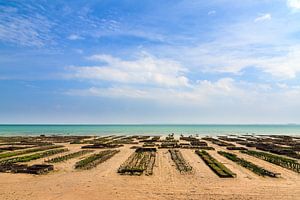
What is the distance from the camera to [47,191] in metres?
24.9

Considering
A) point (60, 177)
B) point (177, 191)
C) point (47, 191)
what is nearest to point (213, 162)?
point (177, 191)

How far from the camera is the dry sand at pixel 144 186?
23656 millimetres

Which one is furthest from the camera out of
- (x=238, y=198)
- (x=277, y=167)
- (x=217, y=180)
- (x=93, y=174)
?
(x=277, y=167)

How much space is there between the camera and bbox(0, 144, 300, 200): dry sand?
23.7 metres

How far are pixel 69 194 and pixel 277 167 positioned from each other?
2585cm

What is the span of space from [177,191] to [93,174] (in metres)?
10.8

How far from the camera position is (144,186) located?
86.4 feet

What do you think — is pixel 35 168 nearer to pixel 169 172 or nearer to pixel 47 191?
pixel 47 191

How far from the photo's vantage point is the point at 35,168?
1293 inches

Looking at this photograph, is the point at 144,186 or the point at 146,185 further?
the point at 146,185

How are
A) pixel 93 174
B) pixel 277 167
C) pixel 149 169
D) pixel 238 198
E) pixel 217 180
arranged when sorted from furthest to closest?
pixel 277 167, pixel 149 169, pixel 93 174, pixel 217 180, pixel 238 198

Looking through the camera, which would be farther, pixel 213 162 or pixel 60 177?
pixel 213 162

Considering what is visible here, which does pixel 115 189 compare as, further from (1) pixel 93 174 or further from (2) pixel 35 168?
(2) pixel 35 168

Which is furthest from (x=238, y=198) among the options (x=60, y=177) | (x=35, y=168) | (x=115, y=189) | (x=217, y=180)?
(x=35, y=168)
